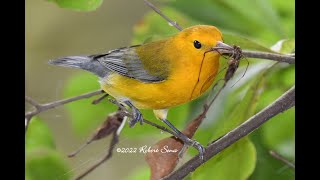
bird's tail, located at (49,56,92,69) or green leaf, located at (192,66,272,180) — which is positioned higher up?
bird's tail, located at (49,56,92,69)

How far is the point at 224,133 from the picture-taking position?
929mm

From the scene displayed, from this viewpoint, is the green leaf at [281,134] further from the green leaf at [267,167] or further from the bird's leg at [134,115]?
the bird's leg at [134,115]

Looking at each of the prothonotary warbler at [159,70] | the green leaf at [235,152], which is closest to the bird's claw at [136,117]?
the prothonotary warbler at [159,70]

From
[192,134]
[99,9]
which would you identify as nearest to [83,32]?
[99,9]

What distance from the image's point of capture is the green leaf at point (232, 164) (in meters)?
0.94

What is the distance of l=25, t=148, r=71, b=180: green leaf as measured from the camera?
88 centimetres

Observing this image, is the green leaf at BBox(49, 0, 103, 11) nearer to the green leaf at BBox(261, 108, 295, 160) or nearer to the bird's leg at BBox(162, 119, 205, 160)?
the bird's leg at BBox(162, 119, 205, 160)

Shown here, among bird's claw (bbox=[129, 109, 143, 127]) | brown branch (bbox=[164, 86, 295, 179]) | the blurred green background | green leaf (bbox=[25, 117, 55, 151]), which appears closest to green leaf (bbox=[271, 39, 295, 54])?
the blurred green background

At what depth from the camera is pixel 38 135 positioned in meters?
0.91

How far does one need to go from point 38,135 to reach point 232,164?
0.94 feet

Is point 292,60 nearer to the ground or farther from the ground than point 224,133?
farther from the ground

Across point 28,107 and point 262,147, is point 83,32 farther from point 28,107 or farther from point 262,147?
point 262,147
